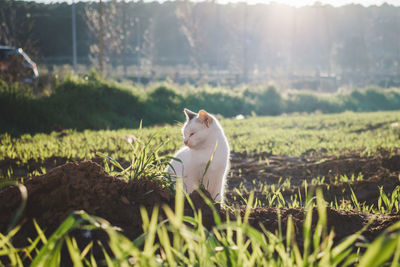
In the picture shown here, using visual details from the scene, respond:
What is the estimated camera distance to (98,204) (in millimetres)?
1734

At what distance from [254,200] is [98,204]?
195cm

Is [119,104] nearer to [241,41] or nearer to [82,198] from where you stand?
[82,198]

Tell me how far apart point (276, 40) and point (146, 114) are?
61017mm

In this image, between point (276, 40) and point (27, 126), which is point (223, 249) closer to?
point (27, 126)

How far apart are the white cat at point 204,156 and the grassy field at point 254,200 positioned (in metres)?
0.27

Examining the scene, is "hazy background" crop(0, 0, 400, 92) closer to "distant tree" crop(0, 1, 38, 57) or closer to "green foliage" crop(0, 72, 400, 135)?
→ "distant tree" crop(0, 1, 38, 57)

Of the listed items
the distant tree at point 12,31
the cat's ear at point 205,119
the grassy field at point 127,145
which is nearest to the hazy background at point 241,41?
the distant tree at point 12,31

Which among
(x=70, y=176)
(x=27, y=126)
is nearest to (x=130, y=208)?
(x=70, y=176)

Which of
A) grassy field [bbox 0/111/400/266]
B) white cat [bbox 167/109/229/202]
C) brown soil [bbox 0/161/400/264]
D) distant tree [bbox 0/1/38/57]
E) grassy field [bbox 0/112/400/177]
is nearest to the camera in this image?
grassy field [bbox 0/111/400/266]

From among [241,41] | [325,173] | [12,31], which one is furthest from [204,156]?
[241,41]

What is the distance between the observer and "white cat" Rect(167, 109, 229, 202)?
9.10ft

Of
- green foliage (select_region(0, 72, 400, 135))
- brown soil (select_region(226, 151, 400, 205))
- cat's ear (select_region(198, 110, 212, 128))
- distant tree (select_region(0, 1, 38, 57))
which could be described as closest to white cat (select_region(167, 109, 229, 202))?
cat's ear (select_region(198, 110, 212, 128))

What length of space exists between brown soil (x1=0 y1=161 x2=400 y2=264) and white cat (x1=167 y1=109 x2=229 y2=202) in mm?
759

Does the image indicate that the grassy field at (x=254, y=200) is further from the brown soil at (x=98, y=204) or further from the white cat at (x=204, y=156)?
the white cat at (x=204, y=156)
